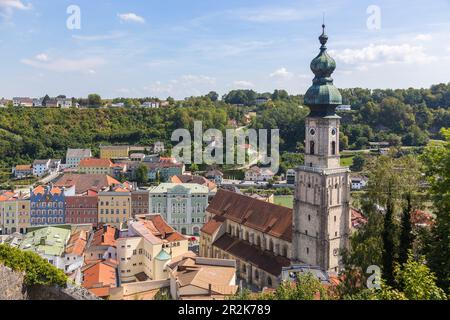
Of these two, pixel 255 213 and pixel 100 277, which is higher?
pixel 255 213

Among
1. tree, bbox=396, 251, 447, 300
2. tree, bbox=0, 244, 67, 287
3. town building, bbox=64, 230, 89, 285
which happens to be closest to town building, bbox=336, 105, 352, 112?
town building, bbox=64, 230, 89, 285

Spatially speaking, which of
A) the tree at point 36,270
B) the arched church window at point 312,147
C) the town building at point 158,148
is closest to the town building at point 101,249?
the arched church window at point 312,147

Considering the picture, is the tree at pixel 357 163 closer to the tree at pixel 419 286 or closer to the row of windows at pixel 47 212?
the row of windows at pixel 47 212

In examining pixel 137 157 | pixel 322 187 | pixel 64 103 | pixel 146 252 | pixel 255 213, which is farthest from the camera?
pixel 64 103

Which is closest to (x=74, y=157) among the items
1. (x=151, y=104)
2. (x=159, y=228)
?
(x=151, y=104)

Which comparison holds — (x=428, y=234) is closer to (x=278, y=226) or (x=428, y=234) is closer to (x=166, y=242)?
(x=278, y=226)

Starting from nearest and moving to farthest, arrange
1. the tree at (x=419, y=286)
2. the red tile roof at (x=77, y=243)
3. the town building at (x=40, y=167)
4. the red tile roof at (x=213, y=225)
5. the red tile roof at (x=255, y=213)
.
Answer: the tree at (x=419, y=286) < the red tile roof at (x=255, y=213) < the red tile roof at (x=213, y=225) < the red tile roof at (x=77, y=243) < the town building at (x=40, y=167)

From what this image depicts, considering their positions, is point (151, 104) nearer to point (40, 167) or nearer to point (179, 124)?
point (179, 124)
